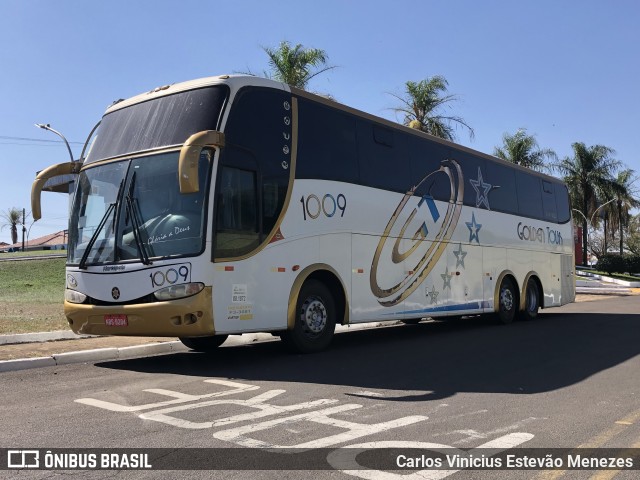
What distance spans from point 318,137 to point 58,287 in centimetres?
2266

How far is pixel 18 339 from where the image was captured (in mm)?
10812

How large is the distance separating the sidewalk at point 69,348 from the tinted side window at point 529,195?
8.42 m

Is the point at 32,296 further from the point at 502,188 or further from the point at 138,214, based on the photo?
the point at 502,188

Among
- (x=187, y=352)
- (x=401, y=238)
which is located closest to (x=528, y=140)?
(x=401, y=238)

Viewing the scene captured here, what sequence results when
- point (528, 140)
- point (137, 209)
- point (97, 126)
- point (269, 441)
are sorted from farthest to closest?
1. point (528, 140)
2. point (97, 126)
3. point (137, 209)
4. point (269, 441)

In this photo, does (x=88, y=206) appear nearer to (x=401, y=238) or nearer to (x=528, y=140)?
(x=401, y=238)

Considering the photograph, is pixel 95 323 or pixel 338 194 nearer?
pixel 95 323

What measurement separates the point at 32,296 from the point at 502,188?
60.5 ft

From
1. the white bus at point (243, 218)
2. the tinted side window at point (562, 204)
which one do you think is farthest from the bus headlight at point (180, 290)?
the tinted side window at point (562, 204)

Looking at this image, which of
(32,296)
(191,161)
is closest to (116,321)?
(191,161)

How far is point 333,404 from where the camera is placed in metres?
6.21

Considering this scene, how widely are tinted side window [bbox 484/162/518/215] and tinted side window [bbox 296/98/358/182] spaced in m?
5.76

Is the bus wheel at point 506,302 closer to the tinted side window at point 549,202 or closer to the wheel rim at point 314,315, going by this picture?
the tinted side window at point 549,202

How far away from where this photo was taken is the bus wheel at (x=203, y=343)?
1036 cm
